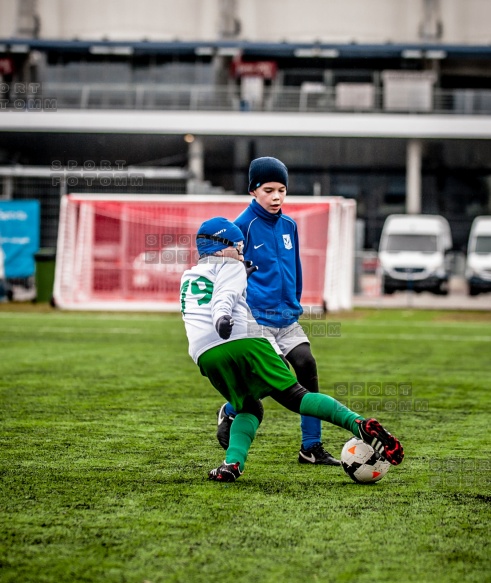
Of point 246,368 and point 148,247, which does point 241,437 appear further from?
point 148,247

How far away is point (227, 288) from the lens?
5.07 meters

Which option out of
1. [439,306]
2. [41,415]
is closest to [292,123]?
[439,306]

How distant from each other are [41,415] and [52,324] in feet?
33.0

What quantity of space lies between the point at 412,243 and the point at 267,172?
25.5 meters

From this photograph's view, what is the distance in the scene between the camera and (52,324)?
17344 mm

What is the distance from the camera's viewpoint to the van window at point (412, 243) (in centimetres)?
3044

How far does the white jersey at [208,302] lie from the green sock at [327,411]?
1.50ft

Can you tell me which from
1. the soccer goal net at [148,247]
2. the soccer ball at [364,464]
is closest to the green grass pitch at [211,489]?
the soccer ball at [364,464]

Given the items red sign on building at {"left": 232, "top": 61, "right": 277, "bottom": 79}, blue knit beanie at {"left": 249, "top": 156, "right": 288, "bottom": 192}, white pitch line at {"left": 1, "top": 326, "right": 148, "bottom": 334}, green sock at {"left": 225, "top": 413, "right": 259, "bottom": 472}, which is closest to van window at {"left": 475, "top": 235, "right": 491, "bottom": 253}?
red sign on building at {"left": 232, "top": 61, "right": 277, "bottom": 79}

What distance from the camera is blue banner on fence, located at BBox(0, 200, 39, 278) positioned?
24.3 m

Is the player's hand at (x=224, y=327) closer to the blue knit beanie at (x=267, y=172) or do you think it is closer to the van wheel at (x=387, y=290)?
the blue knit beanie at (x=267, y=172)

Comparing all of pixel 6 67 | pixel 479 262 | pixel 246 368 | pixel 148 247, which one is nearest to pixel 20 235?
pixel 148 247

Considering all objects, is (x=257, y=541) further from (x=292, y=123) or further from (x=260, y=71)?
(x=260, y=71)

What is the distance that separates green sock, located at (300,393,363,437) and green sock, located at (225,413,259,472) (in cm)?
30
